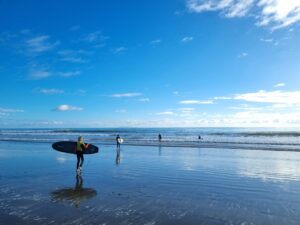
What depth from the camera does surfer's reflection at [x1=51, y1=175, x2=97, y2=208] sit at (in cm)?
1094

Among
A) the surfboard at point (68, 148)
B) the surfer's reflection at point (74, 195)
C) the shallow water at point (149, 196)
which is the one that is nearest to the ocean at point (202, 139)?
the surfboard at point (68, 148)

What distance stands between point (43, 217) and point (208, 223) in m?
4.54

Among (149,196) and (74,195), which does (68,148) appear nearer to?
(74,195)

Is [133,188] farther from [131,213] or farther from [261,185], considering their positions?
[261,185]

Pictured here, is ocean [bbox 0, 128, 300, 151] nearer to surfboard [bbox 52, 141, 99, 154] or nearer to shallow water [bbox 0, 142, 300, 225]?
surfboard [bbox 52, 141, 99, 154]

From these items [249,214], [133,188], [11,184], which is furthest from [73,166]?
[249,214]

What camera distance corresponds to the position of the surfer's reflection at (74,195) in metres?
10.9

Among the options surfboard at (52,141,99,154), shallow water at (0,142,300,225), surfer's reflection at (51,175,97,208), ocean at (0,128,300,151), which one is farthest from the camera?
ocean at (0,128,300,151)

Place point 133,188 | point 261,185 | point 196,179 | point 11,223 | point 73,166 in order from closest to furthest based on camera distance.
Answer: point 11,223 → point 133,188 → point 261,185 → point 196,179 → point 73,166

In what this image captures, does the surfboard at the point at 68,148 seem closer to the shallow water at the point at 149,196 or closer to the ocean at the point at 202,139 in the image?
the shallow water at the point at 149,196

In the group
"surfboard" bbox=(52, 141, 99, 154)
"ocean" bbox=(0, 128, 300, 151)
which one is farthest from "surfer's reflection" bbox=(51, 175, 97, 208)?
"ocean" bbox=(0, 128, 300, 151)

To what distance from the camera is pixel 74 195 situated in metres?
11.8

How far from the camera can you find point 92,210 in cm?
973

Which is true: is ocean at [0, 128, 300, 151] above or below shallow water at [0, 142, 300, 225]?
above
